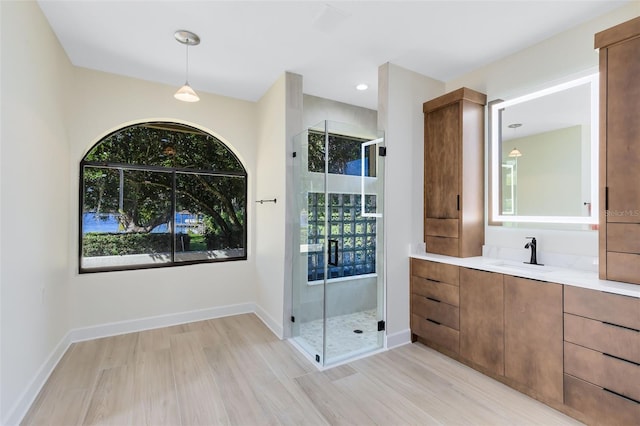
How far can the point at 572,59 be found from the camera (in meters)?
2.36

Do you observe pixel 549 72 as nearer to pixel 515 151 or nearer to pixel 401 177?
pixel 515 151

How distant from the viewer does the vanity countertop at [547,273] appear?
1775mm

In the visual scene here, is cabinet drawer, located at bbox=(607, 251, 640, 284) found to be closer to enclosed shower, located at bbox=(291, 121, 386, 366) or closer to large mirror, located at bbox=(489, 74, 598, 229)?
large mirror, located at bbox=(489, 74, 598, 229)

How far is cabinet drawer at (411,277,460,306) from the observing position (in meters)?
2.64

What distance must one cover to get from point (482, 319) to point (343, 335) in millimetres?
1336

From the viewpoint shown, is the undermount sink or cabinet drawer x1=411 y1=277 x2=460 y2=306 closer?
the undermount sink

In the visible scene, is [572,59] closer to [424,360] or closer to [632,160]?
[632,160]

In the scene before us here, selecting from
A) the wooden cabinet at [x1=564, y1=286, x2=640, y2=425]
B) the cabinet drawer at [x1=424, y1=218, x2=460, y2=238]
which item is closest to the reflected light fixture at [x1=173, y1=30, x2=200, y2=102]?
the cabinet drawer at [x1=424, y1=218, x2=460, y2=238]

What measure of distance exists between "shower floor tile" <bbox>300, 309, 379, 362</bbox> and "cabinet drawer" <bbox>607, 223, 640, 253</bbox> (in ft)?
6.49

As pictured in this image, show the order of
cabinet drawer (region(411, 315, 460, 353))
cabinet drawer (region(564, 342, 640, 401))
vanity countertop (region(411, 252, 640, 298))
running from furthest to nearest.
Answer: cabinet drawer (region(411, 315, 460, 353)) < vanity countertop (region(411, 252, 640, 298)) < cabinet drawer (region(564, 342, 640, 401))

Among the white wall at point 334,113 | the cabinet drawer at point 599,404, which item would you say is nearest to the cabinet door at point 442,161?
the white wall at point 334,113

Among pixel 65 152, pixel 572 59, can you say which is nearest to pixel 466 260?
pixel 572 59

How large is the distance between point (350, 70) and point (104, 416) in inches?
136

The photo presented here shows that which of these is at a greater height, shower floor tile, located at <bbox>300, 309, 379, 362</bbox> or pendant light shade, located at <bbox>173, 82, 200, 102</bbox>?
pendant light shade, located at <bbox>173, 82, 200, 102</bbox>
